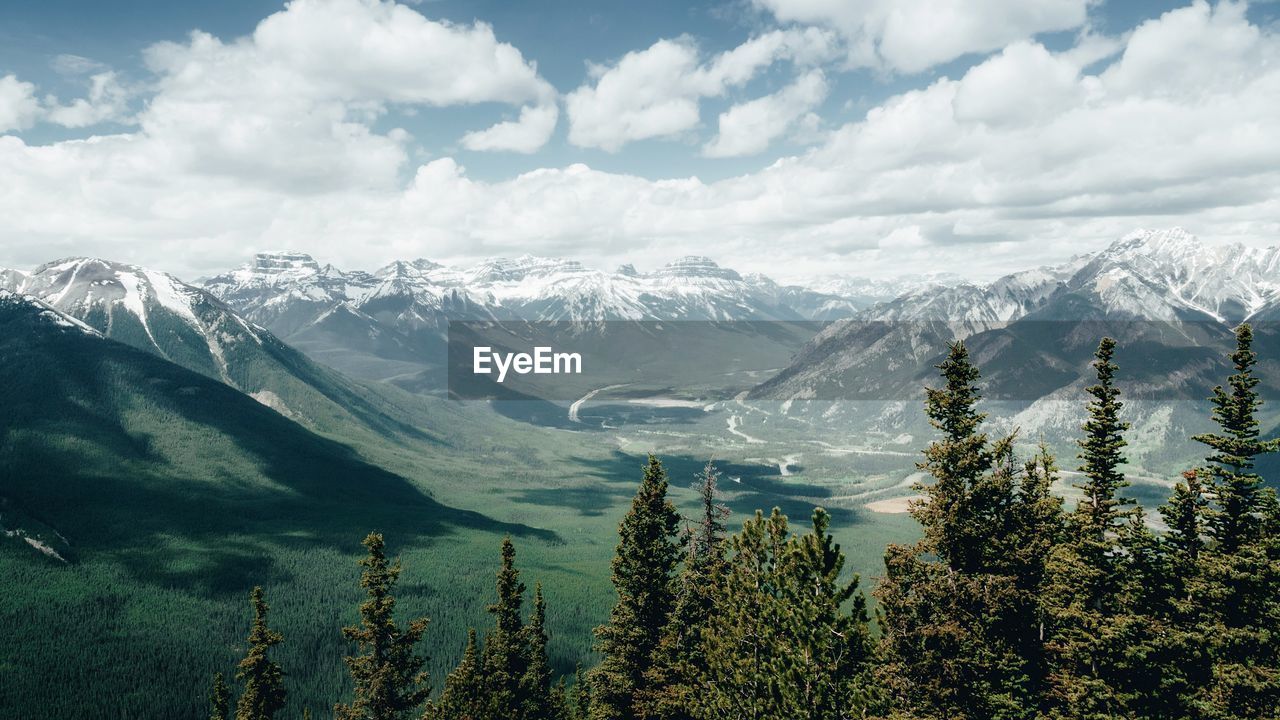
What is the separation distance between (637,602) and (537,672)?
18.2 metres

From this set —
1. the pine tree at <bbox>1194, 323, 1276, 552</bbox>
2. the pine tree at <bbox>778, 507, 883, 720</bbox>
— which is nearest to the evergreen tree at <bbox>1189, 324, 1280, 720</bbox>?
the pine tree at <bbox>1194, 323, 1276, 552</bbox>

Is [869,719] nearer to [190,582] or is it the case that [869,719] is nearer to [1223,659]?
[1223,659]

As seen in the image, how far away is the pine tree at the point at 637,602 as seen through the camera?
147 ft

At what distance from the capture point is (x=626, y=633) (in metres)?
45.1

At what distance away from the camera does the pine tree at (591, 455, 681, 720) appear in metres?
44.7

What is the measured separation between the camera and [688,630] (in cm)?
4322

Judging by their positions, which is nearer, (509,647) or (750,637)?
(750,637)

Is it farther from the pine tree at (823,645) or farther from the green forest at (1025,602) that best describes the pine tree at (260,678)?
the pine tree at (823,645)

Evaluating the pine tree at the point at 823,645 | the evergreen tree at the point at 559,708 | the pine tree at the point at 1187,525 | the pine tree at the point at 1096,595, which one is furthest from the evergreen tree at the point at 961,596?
the evergreen tree at the point at 559,708

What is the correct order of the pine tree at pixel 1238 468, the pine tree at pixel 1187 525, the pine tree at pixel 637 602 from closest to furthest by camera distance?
the pine tree at pixel 1238 468 < the pine tree at pixel 1187 525 < the pine tree at pixel 637 602

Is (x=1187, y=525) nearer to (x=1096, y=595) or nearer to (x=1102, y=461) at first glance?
(x=1102, y=461)

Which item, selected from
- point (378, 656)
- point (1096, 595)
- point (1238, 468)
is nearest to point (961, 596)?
point (1096, 595)

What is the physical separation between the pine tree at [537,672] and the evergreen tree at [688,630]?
50.1 ft

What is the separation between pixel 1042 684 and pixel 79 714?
166 meters
